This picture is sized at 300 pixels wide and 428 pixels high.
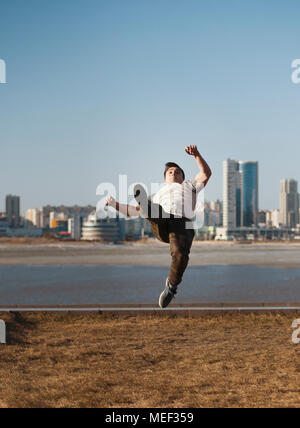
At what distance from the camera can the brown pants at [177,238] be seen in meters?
5.02

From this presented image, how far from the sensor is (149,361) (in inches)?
1208

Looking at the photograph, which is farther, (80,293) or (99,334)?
(80,293)

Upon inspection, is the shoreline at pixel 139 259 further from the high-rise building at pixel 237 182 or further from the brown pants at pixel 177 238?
the brown pants at pixel 177 238

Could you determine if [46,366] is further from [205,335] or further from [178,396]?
[205,335]

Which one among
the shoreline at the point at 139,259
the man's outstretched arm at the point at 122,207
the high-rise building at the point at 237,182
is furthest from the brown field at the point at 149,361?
the shoreline at the point at 139,259

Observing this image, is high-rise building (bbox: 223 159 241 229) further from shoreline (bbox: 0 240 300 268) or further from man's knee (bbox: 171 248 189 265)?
shoreline (bbox: 0 240 300 268)

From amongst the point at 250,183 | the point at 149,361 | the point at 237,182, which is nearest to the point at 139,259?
the point at 149,361

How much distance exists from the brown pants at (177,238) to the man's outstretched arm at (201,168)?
48cm

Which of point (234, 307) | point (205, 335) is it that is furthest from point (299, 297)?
point (205, 335)

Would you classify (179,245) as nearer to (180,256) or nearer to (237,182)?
(180,256)

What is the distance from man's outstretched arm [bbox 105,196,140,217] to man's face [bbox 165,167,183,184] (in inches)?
22.9

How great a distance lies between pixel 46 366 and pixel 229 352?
39.5 ft

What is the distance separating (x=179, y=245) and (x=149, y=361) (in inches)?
1073

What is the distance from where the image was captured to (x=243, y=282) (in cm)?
6072
